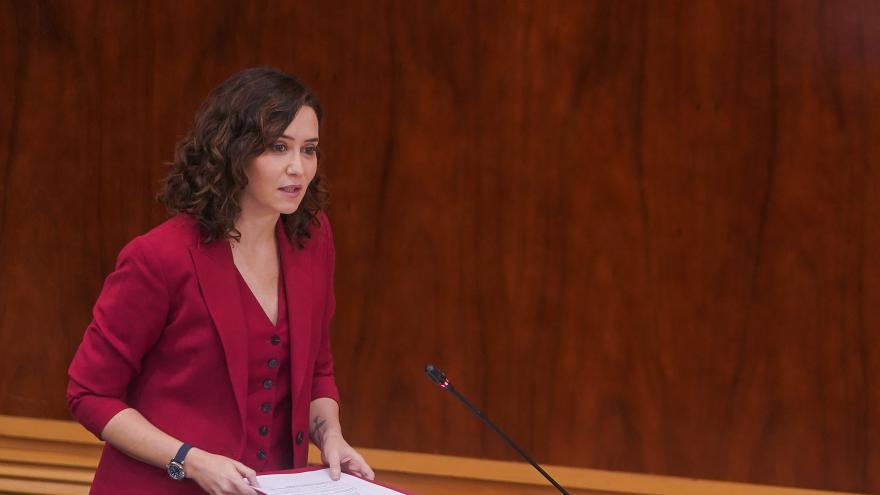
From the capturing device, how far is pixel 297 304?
1163 mm

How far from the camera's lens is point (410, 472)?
193cm

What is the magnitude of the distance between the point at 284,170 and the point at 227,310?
0.49ft

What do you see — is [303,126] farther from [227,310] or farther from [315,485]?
[315,485]

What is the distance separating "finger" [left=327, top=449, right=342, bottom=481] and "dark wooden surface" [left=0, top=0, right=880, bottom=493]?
0.75 m

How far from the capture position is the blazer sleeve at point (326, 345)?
1.25m

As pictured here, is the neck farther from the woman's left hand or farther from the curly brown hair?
the woman's left hand

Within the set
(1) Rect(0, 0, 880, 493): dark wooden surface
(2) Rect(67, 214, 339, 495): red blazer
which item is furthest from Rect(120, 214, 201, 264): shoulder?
(1) Rect(0, 0, 880, 493): dark wooden surface

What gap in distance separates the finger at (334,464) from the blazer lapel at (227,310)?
0.33 feet

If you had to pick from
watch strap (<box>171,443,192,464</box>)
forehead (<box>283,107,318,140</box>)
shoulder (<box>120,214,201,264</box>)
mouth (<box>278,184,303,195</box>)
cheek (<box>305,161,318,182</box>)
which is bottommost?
watch strap (<box>171,443,192,464</box>)

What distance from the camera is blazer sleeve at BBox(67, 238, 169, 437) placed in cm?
108

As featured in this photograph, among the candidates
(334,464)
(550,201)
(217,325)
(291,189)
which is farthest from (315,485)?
(550,201)

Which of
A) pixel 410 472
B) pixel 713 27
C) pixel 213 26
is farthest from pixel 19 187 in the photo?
pixel 713 27

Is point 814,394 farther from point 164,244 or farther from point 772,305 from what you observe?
point 164,244

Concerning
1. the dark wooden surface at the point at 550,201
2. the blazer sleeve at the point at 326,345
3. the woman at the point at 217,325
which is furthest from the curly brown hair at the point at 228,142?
the dark wooden surface at the point at 550,201
